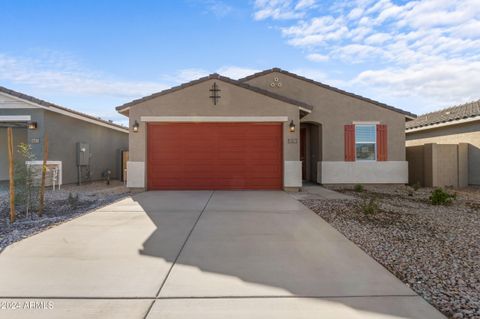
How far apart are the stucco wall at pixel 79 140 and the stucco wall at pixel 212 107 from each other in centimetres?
394

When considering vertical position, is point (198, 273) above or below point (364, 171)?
below

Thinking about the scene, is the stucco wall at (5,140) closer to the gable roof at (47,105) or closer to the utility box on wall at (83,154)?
the utility box on wall at (83,154)

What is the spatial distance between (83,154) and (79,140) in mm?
714

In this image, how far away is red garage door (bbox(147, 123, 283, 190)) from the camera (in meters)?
11.3

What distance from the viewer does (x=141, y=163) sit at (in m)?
11.1

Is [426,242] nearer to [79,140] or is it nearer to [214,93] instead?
[214,93]

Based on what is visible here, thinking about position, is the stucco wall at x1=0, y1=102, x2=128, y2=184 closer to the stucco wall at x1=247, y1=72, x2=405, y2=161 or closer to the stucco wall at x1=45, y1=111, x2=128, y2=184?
the stucco wall at x1=45, y1=111, x2=128, y2=184

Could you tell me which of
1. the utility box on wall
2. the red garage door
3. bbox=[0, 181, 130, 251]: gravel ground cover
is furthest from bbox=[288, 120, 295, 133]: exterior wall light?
the utility box on wall

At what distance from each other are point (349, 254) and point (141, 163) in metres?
8.51

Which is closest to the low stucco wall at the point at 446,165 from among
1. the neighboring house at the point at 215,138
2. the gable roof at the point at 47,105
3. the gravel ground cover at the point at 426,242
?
the gravel ground cover at the point at 426,242

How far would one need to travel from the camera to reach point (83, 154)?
14.4 meters

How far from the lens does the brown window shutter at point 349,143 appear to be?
1301 centimetres

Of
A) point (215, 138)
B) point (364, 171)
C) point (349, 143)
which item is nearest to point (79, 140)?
point (215, 138)

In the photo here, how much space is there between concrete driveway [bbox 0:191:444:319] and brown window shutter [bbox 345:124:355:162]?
778 cm
